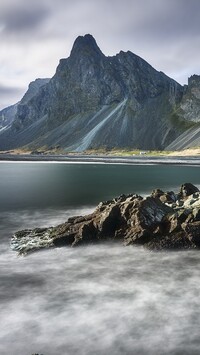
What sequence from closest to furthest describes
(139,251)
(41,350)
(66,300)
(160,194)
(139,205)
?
(41,350) → (66,300) → (139,251) → (139,205) → (160,194)

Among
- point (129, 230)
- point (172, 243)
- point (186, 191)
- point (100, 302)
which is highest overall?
point (186, 191)

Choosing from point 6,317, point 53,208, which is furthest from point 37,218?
point 6,317

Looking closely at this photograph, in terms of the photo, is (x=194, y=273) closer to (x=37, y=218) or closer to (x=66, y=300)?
(x=66, y=300)

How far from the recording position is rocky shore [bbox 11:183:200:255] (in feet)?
85.1

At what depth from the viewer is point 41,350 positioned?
1282 cm

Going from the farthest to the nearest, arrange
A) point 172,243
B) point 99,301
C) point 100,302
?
point 172,243, point 99,301, point 100,302

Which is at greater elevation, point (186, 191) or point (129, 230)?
point (186, 191)

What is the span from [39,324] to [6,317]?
165 cm

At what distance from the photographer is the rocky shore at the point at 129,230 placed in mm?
25953

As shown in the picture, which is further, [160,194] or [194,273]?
[160,194]

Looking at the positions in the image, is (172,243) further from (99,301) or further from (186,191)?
(186,191)

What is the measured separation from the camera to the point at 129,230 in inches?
1095

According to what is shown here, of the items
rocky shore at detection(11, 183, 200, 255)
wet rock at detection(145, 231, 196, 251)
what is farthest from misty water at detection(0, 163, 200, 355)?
rocky shore at detection(11, 183, 200, 255)

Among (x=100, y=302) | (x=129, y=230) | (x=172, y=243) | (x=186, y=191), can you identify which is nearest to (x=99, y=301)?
(x=100, y=302)
